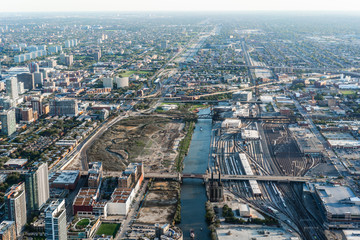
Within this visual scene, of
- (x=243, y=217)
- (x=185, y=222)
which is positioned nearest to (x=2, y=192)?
(x=185, y=222)

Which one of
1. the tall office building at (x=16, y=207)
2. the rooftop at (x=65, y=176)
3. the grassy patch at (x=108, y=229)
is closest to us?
the tall office building at (x=16, y=207)

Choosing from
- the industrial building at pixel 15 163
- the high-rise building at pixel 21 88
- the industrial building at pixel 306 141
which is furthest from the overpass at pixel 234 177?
the high-rise building at pixel 21 88

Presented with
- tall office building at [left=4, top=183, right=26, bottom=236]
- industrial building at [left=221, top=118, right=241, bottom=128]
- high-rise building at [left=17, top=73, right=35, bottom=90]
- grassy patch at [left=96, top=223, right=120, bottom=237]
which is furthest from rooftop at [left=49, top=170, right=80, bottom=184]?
high-rise building at [left=17, top=73, right=35, bottom=90]

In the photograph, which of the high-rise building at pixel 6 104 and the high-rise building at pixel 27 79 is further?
the high-rise building at pixel 27 79

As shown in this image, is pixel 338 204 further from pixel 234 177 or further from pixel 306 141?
pixel 306 141

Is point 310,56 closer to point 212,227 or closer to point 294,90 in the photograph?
point 294,90

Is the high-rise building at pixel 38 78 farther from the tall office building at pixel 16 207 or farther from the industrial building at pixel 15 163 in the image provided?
the tall office building at pixel 16 207

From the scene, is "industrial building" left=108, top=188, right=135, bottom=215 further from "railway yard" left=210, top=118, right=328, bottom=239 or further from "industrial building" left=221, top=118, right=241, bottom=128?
"industrial building" left=221, top=118, right=241, bottom=128

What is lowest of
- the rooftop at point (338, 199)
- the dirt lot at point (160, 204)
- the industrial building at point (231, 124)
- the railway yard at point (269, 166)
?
the dirt lot at point (160, 204)
